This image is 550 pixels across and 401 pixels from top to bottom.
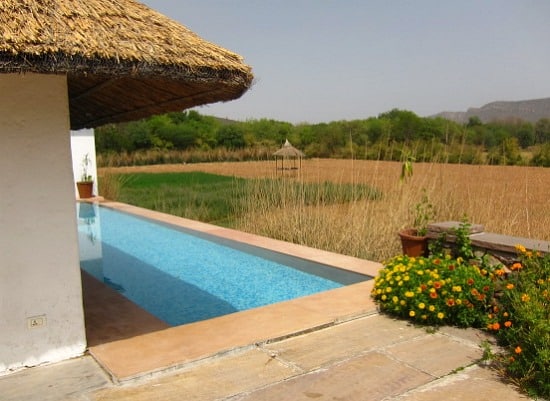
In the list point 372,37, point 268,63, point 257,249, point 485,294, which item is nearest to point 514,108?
point 372,37

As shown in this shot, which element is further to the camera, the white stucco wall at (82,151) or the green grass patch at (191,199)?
the white stucco wall at (82,151)

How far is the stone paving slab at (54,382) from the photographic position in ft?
8.13

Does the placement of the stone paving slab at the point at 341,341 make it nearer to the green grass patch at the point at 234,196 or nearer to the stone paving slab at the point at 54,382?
the stone paving slab at the point at 54,382

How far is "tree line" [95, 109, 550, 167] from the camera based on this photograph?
6605 mm

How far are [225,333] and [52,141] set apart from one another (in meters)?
1.64

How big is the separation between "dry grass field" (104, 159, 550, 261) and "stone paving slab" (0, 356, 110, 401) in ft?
13.3

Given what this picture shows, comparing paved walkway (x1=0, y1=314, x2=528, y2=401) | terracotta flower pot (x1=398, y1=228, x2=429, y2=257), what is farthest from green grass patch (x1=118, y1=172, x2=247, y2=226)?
paved walkway (x1=0, y1=314, x2=528, y2=401)

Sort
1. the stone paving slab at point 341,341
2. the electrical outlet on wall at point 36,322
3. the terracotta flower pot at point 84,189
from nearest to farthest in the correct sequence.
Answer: the electrical outlet on wall at point 36,322
the stone paving slab at point 341,341
the terracotta flower pot at point 84,189

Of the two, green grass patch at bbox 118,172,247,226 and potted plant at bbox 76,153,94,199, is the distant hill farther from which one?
potted plant at bbox 76,153,94,199

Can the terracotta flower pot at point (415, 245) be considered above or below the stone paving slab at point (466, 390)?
above

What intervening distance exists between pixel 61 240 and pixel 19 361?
28.2 inches

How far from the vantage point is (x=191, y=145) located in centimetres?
3275

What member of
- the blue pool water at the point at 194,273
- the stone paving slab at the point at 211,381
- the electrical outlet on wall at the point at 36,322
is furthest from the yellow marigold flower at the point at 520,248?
the electrical outlet on wall at the point at 36,322

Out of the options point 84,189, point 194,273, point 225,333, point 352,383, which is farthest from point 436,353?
point 84,189
